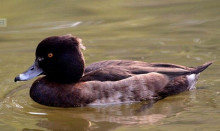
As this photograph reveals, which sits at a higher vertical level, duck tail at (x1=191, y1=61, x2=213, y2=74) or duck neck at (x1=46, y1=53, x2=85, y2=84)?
duck neck at (x1=46, y1=53, x2=85, y2=84)

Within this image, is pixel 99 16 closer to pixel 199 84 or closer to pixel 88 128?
pixel 199 84

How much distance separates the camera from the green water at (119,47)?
754 cm

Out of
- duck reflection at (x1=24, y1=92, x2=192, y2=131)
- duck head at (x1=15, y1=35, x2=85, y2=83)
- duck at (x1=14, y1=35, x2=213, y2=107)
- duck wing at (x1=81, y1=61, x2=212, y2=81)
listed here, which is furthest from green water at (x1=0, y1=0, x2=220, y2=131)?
duck head at (x1=15, y1=35, x2=85, y2=83)

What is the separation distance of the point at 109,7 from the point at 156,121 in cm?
639

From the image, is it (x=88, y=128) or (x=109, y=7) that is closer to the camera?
(x=88, y=128)

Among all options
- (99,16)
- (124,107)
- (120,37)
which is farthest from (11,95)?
(99,16)

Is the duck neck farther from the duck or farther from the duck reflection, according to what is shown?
the duck reflection

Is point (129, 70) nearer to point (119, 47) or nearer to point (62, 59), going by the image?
point (62, 59)

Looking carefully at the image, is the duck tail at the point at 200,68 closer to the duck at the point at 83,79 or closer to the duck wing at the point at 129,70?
the duck wing at the point at 129,70

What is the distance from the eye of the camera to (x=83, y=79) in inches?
328

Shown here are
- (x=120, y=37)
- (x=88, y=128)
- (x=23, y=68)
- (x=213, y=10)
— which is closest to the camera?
(x=88, y=128)

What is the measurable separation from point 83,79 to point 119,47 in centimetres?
252

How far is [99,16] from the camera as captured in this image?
13.0 m

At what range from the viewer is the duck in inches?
322
